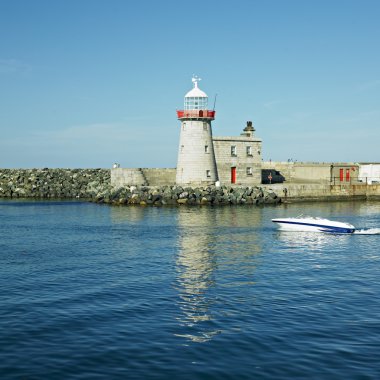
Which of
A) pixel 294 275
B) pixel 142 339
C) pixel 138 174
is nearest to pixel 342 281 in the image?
pixel 294 275

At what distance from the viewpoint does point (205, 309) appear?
61.7ft

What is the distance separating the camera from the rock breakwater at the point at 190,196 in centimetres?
6109

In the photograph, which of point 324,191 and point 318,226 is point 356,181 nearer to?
point 324,191

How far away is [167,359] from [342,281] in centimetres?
1138

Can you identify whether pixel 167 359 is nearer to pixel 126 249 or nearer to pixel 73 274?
pixel 73 274

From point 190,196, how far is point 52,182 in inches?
1215

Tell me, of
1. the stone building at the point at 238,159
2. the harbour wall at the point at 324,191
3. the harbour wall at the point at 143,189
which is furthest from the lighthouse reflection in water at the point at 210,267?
the harbour wall at the point at 324,191

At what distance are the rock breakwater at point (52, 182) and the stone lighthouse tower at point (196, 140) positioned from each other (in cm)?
2286

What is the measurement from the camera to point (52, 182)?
84000 millimetres

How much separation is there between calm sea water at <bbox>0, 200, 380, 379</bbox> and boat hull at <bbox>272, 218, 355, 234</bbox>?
78cm

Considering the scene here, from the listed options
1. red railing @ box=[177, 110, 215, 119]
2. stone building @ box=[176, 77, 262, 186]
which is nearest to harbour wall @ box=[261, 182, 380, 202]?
stone building @ box=[176, 77, 262, 186]

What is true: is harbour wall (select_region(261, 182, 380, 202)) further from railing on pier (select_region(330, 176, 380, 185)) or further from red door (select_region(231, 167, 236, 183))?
red door (select_region(231, 167, 236, 183))

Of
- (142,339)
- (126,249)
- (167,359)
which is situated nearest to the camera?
(167,359)

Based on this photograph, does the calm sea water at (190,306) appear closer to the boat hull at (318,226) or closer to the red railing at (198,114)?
the boat hull at (318,226)
